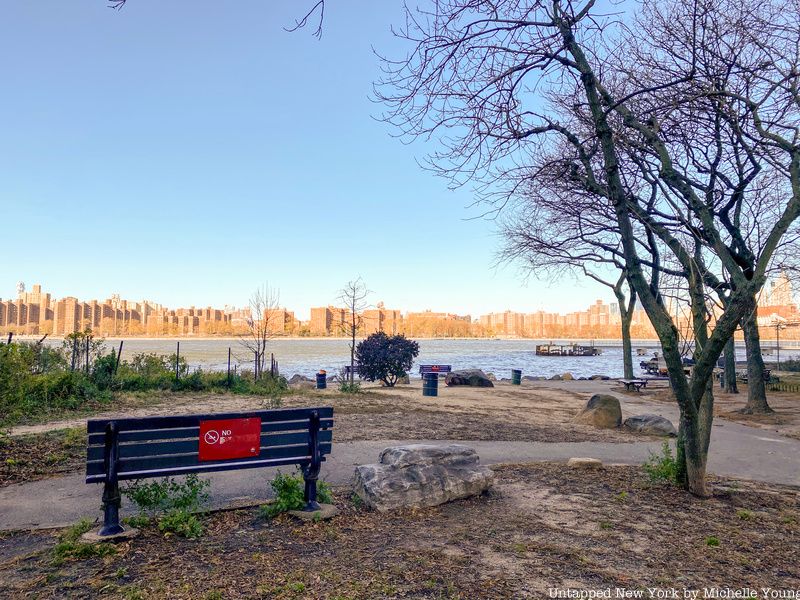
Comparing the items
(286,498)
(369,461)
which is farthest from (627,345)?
(286,498)

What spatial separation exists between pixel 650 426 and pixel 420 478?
7.58 m

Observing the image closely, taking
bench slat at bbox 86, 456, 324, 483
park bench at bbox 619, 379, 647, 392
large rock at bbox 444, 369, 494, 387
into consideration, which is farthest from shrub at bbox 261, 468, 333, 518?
park bench at bbox 619, 379, 647, 392

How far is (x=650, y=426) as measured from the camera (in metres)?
11.1

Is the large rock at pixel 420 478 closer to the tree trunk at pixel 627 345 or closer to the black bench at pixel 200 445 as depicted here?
the black bench at pixel 200 445

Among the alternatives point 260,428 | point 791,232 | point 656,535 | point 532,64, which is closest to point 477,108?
point 532,64

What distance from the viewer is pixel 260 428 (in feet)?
16.1

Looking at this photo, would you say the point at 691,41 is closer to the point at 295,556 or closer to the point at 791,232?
the point at 791,232

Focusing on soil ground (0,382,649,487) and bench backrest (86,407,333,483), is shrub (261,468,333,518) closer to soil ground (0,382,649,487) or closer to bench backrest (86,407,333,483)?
bench backrest (86,407,333,483)

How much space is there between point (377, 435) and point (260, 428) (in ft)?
15.2

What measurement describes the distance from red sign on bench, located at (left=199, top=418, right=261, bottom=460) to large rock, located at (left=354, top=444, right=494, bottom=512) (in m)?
1.15

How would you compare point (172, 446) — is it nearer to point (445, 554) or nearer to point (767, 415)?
point (445, 554)

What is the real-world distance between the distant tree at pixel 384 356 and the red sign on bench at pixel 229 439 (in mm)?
16939

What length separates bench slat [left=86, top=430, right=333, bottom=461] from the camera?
4.32 meters

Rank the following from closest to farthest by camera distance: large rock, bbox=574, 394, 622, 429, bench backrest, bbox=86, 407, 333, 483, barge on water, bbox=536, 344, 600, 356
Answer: bench backrest, bbox=86, 407, 333, 483
large rock, bbox=574, 394, 622, 429
barge on water, bbox=536, 344, 600, 356
